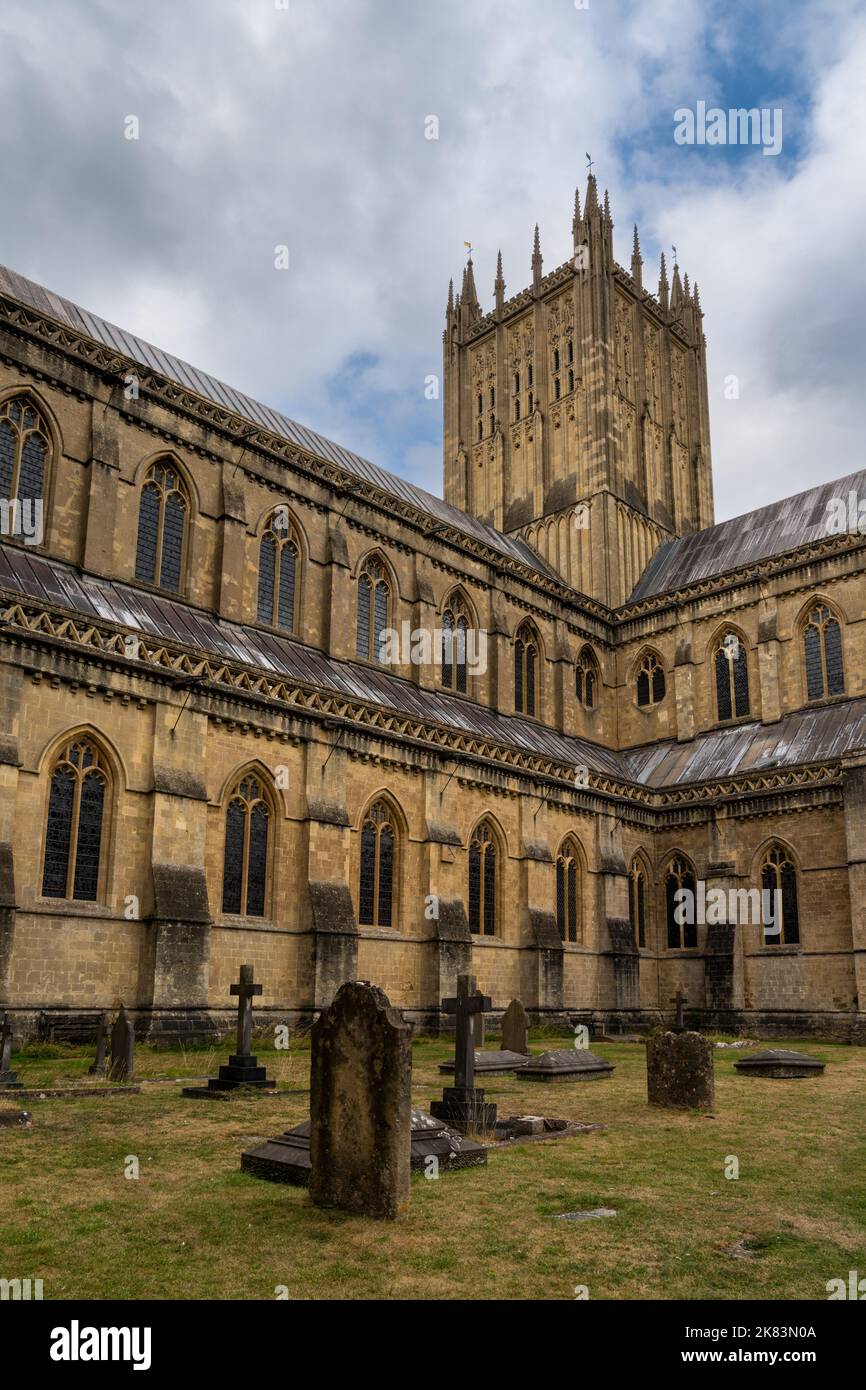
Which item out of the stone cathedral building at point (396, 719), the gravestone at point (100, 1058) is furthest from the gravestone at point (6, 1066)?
the stone cathedral building at point (396, 719)

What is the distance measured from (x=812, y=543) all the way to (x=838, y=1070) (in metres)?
21.5

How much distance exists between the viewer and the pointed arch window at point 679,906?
3475 centimetres

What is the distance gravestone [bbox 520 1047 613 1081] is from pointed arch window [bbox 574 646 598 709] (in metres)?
24.0

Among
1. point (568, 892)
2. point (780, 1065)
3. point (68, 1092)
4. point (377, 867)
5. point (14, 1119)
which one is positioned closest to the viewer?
point (14, 1119)

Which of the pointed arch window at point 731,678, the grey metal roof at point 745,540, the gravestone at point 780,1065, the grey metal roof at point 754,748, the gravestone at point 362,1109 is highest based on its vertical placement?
the grey metal roof at point 745,540

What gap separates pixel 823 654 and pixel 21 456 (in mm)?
26085

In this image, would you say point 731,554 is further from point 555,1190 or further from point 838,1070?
point 555,1190

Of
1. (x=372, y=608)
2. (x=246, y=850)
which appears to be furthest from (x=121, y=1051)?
(x=372, y=608)

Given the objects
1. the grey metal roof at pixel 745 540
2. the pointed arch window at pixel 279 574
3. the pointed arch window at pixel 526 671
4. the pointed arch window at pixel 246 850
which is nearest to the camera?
the pointed arch window at pixel 246 850

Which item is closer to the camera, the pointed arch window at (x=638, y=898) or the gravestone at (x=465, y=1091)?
the gravestone at (x=465, y=1091)

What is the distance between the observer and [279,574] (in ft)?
97.3

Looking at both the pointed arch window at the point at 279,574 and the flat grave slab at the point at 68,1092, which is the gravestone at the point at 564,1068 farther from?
the pointed arch window at the point at 279,574

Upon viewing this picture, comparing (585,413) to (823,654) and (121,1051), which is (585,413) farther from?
(121,1051)

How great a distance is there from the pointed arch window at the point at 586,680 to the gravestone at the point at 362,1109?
33.8 metres
